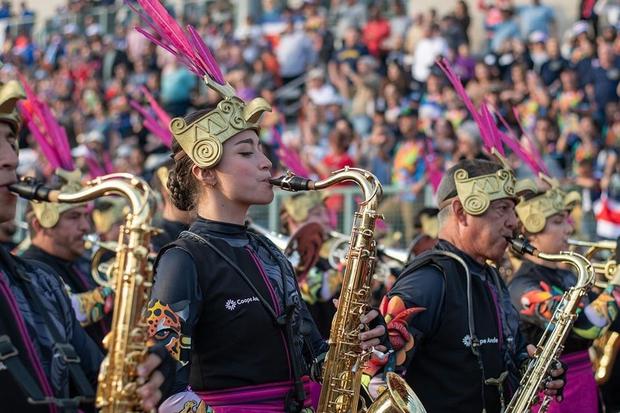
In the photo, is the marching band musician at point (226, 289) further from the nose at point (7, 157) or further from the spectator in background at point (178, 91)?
the spectator in background at point (178, 91)

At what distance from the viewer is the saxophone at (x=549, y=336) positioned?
6223mm

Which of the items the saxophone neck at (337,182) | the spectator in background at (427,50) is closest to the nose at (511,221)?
the saxophone neck at (337,182)

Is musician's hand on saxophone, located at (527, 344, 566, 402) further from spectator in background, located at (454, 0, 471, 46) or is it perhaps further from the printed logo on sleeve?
spectator in background, located at (454, 0, 471, 46)

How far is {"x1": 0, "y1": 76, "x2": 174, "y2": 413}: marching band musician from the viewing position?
4117 mm

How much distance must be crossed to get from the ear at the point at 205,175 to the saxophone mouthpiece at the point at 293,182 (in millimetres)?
253

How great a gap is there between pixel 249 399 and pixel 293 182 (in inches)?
37.4

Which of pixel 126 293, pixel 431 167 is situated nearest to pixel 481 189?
pixel 126 293

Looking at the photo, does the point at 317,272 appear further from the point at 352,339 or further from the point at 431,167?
the point at 352,339

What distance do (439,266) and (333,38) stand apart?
46.5 ft

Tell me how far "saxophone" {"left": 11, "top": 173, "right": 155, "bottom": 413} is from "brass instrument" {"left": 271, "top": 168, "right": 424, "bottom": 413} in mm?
1182

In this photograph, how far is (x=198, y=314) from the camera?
4.93 metres

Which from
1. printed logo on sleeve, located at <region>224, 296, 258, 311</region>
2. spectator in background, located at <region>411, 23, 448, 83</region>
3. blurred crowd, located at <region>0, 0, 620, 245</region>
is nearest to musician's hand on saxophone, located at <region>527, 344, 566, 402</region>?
printed logo on sleeve, located at <region>224, 296, 258, 311</region>

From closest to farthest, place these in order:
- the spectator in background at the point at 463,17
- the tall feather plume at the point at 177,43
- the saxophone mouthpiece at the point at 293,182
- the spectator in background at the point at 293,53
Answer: the saxophone mouthpiece at the point at 293,182 < the tall feather plume at the point at 177,43 < the spectator in background at the point at 463,17 < the spectator in background at the point at 293,53

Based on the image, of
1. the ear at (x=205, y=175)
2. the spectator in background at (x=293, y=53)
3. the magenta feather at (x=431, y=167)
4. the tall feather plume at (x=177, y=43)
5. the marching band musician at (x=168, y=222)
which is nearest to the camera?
the ear at (x=205, y=175)
